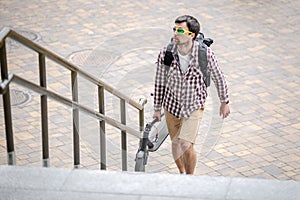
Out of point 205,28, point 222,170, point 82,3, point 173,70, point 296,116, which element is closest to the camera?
point 173,70

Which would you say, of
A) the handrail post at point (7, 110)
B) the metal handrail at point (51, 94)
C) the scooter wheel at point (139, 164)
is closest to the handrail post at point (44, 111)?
the metal handrail at point (51, 94)

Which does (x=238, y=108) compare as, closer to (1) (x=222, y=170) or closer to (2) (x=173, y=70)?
(1) (x=222, y=170)

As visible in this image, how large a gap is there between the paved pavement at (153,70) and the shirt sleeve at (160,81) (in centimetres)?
130

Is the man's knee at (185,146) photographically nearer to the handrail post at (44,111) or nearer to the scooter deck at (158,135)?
the scooter deck at (158,135)

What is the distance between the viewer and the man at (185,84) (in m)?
7.19

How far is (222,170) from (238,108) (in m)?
1.55

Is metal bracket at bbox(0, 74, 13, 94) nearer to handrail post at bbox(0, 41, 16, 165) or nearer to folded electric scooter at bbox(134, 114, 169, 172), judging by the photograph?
handrail post at bbox(0, 41, 16, 165)

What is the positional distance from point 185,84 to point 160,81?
10.4 inches

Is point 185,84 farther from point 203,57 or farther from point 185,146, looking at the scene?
point 185,146

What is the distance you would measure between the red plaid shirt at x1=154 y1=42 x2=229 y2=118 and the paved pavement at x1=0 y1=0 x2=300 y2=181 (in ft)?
4.43

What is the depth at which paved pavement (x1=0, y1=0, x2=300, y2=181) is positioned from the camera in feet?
28.9

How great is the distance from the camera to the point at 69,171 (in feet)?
18.9

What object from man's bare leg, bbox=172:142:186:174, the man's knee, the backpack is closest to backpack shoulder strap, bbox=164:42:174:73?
the backpack

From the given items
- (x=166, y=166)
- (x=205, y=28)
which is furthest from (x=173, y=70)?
(x=205, y=28)
